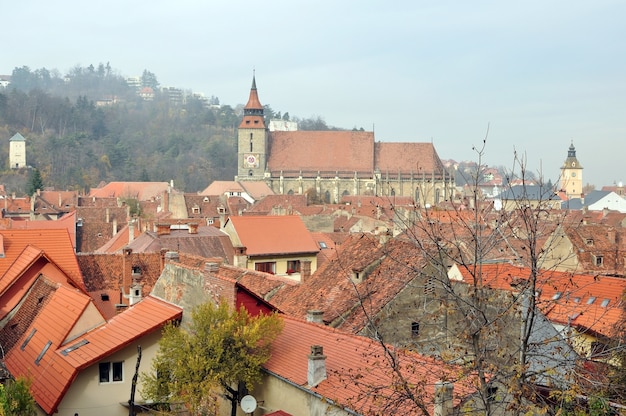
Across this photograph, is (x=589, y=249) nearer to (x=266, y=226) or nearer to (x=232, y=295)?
(x=266, y=226)

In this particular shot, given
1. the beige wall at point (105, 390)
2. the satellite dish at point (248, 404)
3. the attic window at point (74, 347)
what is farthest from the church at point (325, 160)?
the satellite dish at point (248, 404)

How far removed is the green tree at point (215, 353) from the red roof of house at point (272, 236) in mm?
17666

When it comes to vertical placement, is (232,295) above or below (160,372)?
above

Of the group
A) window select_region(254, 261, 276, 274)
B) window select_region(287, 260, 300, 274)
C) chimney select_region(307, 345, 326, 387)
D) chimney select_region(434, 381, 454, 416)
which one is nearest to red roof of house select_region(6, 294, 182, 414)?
chimney select_region(307, 345, 326, 387)

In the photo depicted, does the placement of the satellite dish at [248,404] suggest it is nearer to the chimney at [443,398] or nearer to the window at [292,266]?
the chimney at [443,398]

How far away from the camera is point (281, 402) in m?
14.6

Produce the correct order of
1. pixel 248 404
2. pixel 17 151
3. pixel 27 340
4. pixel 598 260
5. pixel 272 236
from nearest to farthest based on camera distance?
1. pixel 248 404
2. pixel 27 340
3. pixel 272 236
4. pixel 598 260
5. pixel 17 151

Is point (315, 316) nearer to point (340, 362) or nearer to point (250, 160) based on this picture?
point (340, 362)

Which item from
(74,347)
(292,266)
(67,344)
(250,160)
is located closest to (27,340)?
(67,344)

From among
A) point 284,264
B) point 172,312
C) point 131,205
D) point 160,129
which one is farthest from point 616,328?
point 160,129

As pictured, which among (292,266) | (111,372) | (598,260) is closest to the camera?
(111,372)

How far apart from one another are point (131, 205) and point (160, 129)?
10651 centimetres

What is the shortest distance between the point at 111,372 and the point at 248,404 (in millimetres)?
3983

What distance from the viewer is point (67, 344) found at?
17797 mm
